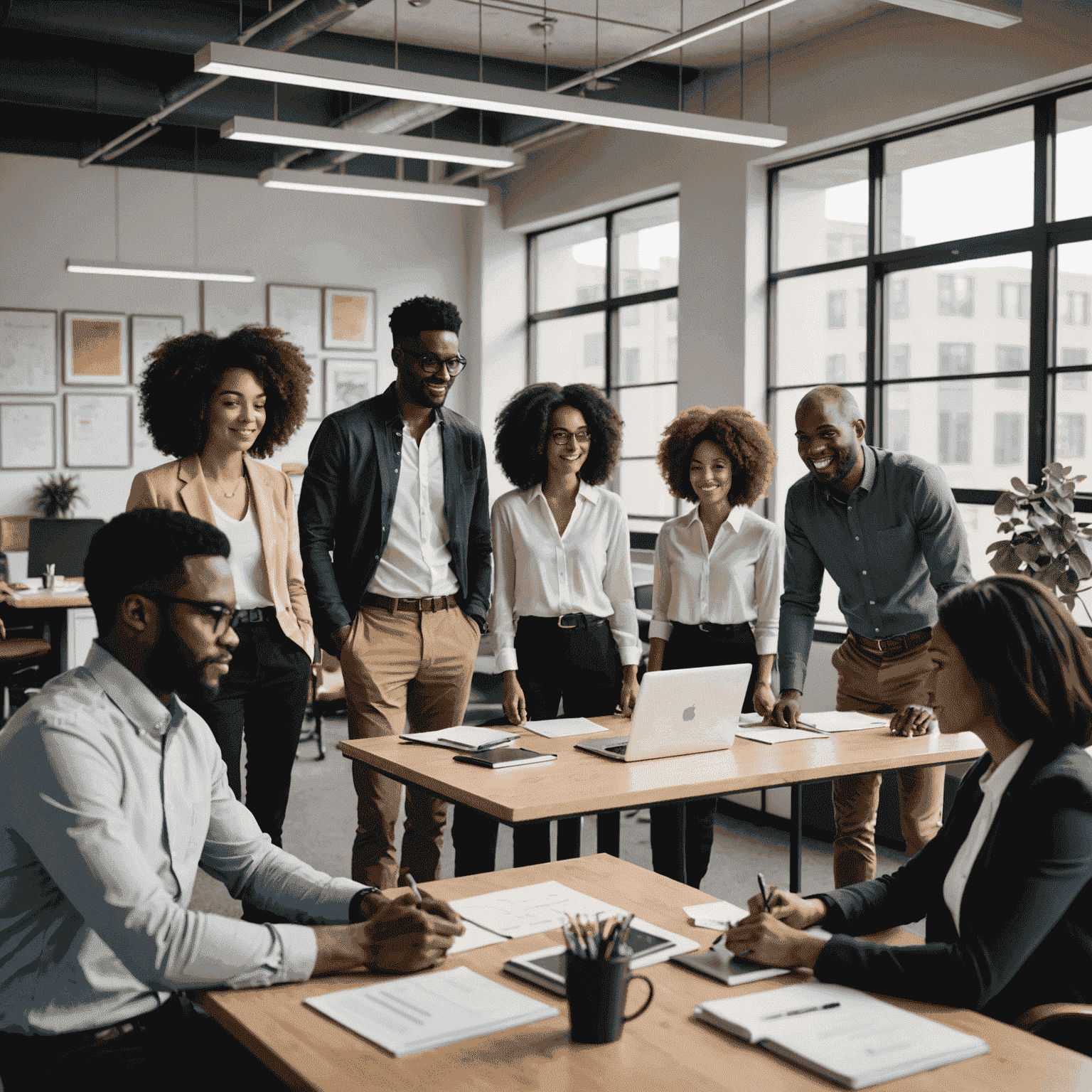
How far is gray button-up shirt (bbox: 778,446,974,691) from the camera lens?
336 centimetres

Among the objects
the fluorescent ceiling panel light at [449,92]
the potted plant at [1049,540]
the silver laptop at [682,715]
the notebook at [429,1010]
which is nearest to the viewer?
the notebook at [429,1010]

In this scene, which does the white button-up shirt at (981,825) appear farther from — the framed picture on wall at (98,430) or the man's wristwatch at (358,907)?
the framed picture on wall at (98,430)

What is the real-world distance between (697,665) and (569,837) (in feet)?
2.37

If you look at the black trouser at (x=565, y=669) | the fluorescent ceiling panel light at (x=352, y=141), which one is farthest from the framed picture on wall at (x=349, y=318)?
the black trouser at (x=565, y=669)

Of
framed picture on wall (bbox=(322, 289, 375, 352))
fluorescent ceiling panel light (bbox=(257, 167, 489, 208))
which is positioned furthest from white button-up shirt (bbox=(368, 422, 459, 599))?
framed picture on wall (bbox=(322, 289, 375, 352))

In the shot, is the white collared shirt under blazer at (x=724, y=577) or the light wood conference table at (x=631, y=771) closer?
the light wood conference table at (x=631, y=771)

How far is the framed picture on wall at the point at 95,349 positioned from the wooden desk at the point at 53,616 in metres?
2.28

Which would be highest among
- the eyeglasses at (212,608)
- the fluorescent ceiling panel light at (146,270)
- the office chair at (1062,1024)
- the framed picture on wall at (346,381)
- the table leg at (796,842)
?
the fluorescent ceiling panel light at (146,270)

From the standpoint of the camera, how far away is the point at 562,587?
3432 millimetres

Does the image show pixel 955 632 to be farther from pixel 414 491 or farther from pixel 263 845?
pixel 414 491

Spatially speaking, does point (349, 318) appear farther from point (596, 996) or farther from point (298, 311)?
point (596, 996)

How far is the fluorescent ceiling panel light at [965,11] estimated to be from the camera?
14.7ft

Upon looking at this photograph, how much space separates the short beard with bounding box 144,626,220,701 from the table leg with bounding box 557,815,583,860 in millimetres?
1433

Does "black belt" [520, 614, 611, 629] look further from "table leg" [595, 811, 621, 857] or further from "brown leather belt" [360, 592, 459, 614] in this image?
"table leg" [595, 811, 621, 857]
